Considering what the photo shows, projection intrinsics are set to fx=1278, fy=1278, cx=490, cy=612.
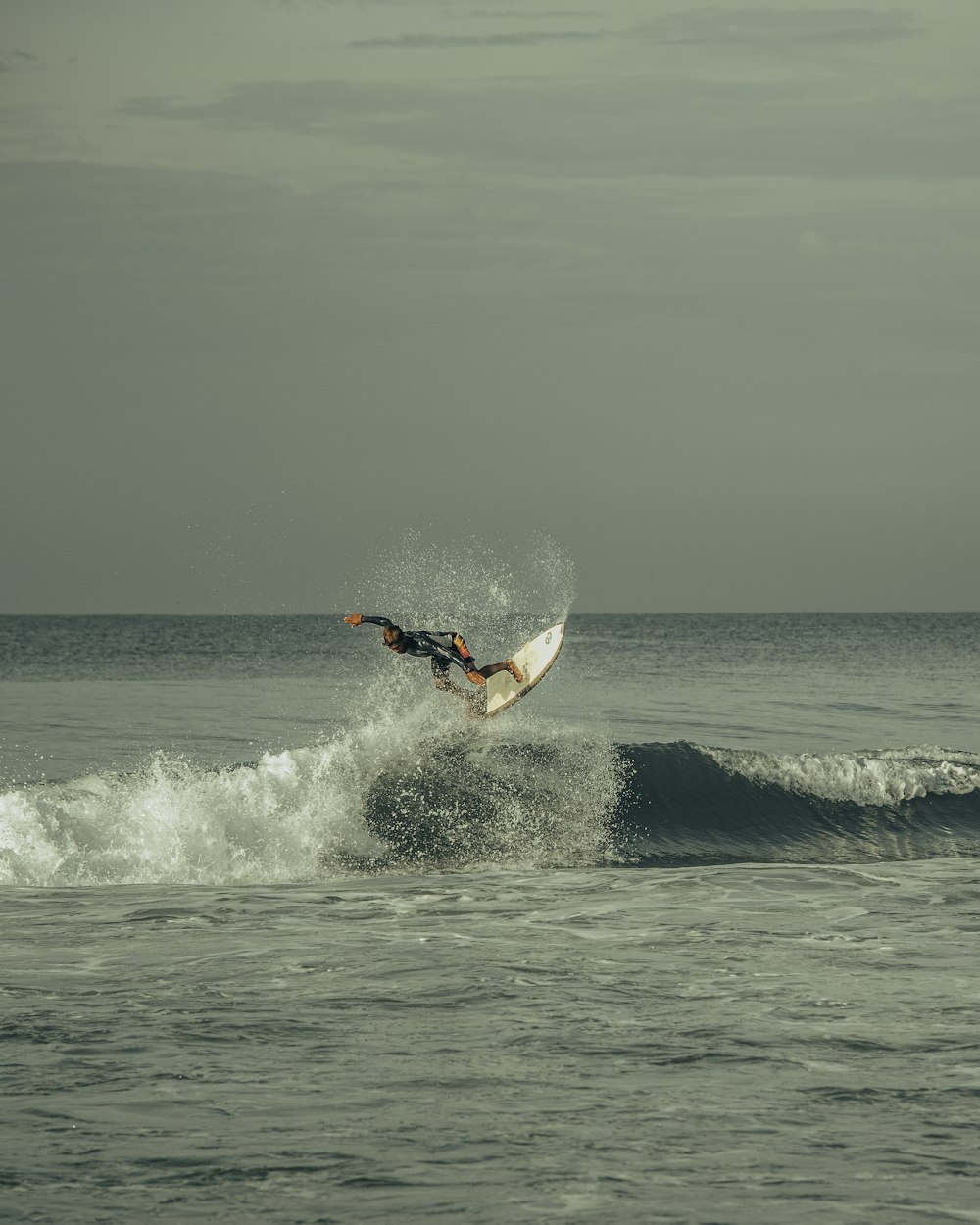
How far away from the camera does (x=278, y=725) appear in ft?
99.8

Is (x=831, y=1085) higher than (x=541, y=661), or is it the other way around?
(x=541, y=661)

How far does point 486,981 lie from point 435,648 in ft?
29.0

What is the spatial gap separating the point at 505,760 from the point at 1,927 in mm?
10283

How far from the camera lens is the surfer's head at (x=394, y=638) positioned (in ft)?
54.9

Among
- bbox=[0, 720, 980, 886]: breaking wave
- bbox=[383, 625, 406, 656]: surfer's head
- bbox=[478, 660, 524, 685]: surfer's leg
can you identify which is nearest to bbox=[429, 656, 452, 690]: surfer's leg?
bbox=[478, 660, 524, 685]: surfer's leg

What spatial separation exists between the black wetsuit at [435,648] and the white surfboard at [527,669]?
1765mm

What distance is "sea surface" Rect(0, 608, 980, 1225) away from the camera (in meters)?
5.98

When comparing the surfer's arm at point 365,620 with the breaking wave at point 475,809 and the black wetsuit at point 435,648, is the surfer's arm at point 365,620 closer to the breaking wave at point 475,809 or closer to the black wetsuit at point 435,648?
the black wetsuit at point 435,648

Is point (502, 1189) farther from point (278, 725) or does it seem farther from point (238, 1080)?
point (278, 725)

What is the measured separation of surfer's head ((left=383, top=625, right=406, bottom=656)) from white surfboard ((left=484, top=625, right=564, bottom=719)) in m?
3.30

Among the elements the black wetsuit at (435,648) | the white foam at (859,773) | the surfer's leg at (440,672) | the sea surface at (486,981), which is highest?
the black wetsuit at (435,648)

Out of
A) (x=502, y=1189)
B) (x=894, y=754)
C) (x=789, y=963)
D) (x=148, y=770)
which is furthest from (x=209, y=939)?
(x=894, y=754)

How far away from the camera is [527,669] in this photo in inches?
803

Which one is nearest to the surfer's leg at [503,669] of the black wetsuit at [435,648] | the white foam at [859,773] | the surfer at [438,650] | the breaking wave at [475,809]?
the surfer at [438,650]
